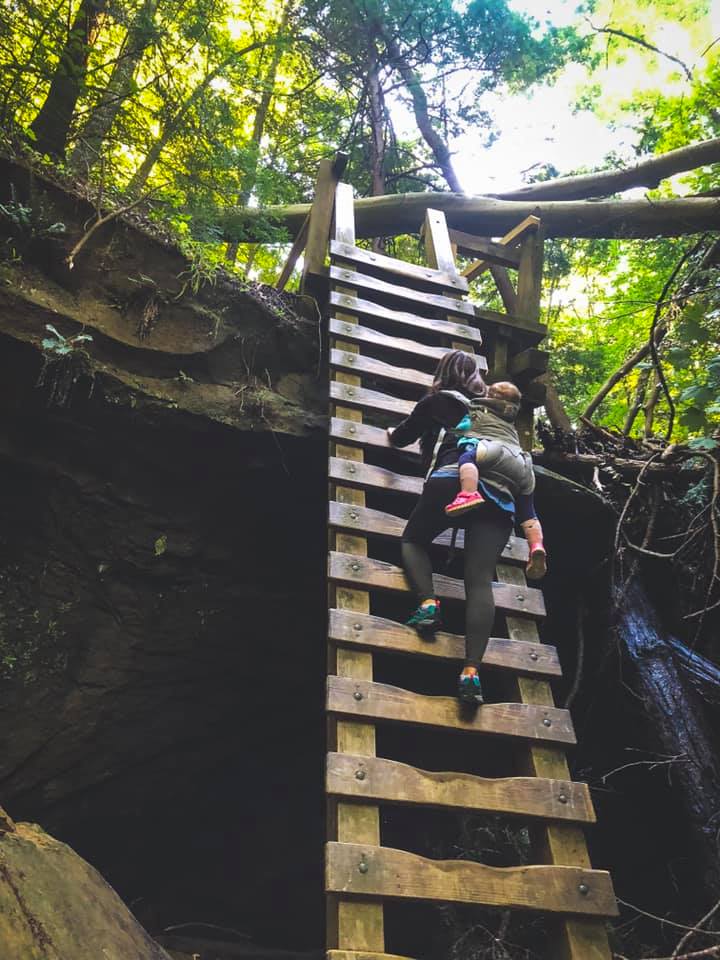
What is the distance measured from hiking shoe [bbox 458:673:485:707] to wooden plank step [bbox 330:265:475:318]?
3.01m

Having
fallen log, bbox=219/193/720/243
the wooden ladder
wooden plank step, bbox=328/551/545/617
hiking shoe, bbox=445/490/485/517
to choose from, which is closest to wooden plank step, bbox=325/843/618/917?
the wooden ladder

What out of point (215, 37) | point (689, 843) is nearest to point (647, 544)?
point (689, 843)

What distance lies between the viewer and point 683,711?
4133 mm

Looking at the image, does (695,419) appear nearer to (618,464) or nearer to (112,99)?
(618,464)

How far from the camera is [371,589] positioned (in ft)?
10.5

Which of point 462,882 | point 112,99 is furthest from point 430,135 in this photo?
point 462,882

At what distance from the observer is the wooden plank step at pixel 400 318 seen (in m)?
4.52

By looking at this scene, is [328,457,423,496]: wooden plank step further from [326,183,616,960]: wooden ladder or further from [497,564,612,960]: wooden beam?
[497,564,612,960]: wooden beam

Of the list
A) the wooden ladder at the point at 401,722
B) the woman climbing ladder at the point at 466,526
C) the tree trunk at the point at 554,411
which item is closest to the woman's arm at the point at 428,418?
the woman climbing ladder at the point at 466,526

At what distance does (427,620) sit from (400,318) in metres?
2.45

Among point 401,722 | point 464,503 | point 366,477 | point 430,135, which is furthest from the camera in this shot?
point 430,135

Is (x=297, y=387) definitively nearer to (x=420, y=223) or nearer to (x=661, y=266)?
(x=420, y=223)

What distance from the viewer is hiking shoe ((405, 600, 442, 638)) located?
3.09m

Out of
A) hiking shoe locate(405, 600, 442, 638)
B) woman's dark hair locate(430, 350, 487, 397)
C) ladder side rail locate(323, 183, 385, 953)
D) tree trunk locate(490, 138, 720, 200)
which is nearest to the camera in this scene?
ladder side rail locate(323, 183, 385, 953)
